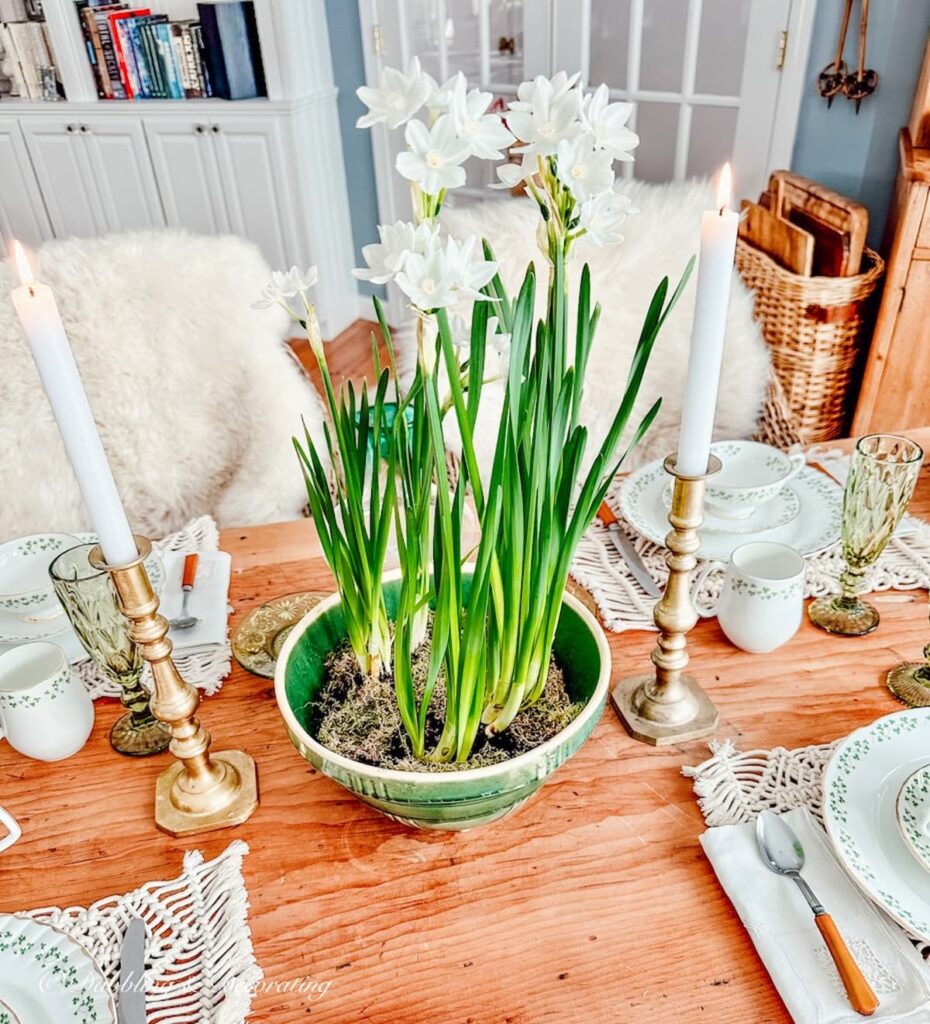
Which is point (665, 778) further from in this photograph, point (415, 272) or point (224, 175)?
point (224, 175)

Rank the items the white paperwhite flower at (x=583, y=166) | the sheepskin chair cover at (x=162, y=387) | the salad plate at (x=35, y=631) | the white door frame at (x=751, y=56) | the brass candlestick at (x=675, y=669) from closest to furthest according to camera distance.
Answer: the white paperwhite flower at (x=583, y=166) → the brass candlestick at (x=675, y=669) → the salad plate at (x=35, y=631) → the sheepskin chair cover at (x=162, y=387) → the white door frame at (x=751, y=56)

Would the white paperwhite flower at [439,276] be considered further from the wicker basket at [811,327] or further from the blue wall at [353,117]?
the blue wall at [353,117]

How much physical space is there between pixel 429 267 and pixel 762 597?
0.50m

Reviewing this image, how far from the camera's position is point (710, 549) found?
94 cm

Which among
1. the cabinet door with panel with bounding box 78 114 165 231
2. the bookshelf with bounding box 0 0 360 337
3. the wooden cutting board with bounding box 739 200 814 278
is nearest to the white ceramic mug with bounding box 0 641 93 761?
the wooden cutting board with bounding box 739 200 814 278

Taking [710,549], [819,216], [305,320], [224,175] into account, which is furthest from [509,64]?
[305,320]

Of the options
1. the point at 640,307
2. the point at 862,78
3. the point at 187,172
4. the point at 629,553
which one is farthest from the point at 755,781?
the point at 187,172

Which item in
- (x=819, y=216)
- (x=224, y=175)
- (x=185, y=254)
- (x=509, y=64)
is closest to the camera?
(x=185, y=254)

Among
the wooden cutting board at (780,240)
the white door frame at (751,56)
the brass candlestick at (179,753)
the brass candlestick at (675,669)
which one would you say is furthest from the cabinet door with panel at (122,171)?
the brass candlestick at (675,669)

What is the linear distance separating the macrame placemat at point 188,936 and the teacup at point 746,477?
24.8 inches

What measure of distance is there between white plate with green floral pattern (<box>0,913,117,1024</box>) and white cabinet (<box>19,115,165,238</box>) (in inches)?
129

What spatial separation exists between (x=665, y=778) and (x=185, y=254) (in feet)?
3.75

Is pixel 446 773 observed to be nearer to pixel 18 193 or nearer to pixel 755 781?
pixel 755 781

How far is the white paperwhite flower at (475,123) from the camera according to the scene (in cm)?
44
